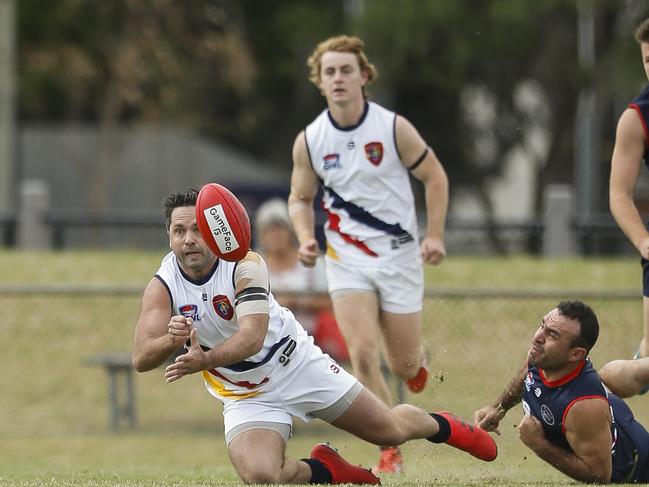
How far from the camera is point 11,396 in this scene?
1291cm

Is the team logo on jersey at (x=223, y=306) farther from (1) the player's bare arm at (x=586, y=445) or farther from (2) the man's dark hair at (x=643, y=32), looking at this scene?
(2) the man's dark hair at (x=643, y=32)

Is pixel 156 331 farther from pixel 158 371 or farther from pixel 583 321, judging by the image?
pixel 158 371

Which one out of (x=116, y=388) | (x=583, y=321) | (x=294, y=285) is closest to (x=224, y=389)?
(x=583, y=321)

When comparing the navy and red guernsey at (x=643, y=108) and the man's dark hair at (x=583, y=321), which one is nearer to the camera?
the man's dark hair at (x=583, y=321)

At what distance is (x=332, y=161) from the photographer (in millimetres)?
8609

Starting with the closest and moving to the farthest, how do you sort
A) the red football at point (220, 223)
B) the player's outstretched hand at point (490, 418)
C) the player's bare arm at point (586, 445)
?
1. the red football at point (220, 223)
2. the player's bare arm at point (586, 445)
3. the player's outstretched hand at point (490, 418)

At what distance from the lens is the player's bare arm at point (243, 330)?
628cm

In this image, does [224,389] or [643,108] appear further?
[643,108]

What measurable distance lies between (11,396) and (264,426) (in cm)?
651

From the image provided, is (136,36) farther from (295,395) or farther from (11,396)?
(295,395)

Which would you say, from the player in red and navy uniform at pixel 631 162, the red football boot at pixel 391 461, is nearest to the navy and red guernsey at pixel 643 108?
the player in red and navy uniform at pixel 631 162

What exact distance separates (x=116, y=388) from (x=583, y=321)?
6096 millimetres

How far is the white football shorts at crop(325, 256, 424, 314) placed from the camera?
8.48 meters

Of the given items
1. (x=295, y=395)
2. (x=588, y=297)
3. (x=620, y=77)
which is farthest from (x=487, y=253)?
(x=295, y=395)
